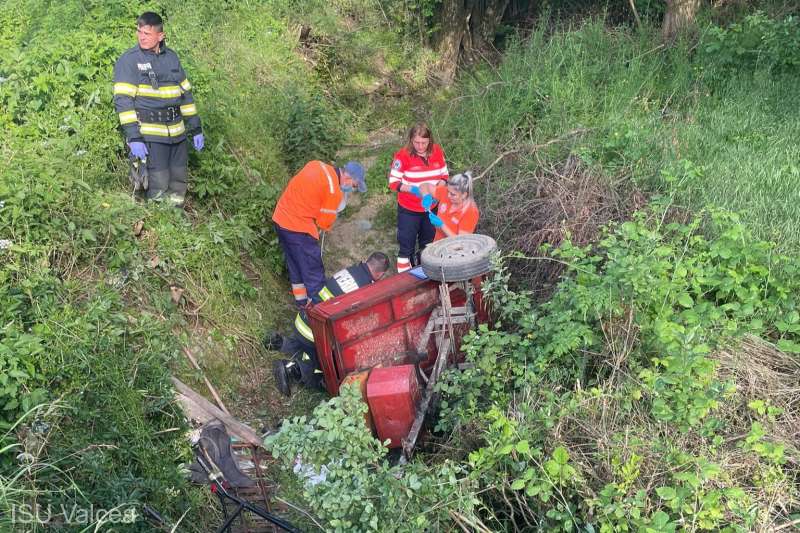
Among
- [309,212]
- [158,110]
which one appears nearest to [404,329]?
[309,212]

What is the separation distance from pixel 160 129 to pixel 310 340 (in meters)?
2.39

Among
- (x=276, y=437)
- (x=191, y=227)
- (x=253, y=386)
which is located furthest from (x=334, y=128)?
(x=276, y=437)

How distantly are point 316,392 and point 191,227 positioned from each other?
77.1 inches

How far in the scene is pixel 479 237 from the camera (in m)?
5.74

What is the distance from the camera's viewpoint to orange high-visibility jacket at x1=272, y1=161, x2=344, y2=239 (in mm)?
6626

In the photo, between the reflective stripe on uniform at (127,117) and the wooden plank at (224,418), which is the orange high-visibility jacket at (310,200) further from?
the wooden plank at (224,418)

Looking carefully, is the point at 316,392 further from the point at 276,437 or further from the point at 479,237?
the point at 276,437

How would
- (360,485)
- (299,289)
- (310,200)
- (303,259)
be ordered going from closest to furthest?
(360,485), (310,200), (303,259), (299,289)

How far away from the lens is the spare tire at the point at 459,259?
5379mm

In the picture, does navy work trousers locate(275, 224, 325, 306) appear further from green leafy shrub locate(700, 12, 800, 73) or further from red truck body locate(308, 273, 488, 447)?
green leafy shrub locate(700, 12, 800, 73)

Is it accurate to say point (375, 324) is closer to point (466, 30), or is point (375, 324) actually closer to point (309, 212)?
point (309, 212)

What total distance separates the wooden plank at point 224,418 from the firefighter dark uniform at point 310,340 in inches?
31.0

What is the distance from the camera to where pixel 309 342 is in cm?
642

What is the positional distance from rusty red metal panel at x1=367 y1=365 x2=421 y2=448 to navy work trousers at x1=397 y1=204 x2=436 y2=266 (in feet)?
7.74
